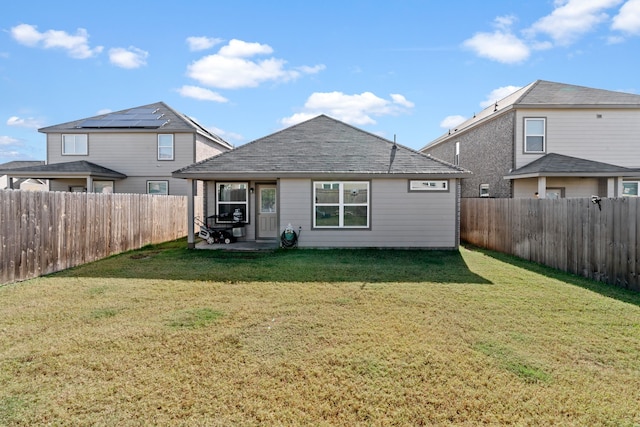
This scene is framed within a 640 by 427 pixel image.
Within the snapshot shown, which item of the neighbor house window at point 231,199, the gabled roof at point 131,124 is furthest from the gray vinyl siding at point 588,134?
the gabled roof at point 131,124

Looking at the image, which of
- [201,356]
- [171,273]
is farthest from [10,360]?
[171,273]

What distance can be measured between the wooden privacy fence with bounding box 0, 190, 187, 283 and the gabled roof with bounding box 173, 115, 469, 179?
2272 mm

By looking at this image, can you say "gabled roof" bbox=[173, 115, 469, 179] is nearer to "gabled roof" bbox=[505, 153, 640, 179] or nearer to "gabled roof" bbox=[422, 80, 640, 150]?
"gabled roof" bbox=[505, 153, 640, 179]

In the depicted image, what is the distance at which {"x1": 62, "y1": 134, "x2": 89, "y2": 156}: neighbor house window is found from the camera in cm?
1986

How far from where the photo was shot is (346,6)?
12.5 meters

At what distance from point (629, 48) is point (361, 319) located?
58.5 feet

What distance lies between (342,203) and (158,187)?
12863 millimetres

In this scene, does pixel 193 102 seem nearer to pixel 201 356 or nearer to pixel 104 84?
pixel 104 84

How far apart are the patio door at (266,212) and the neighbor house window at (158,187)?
898 cm

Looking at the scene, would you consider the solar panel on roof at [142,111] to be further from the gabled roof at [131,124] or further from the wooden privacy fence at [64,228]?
the wooden privacy fence at [64,228]

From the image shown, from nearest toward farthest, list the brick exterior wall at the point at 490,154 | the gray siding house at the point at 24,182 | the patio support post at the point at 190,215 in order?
1. the patio support post at the point at 190,215
2. the brick exterior wall at the point at 490,154
3. the gray siding house at the point at 24,182

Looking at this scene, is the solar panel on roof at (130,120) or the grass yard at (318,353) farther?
the solar panel on roof at (130,120)

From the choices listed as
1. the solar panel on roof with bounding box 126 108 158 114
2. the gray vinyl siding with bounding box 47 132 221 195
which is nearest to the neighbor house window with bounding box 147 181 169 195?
the gray vinyl siding with bounding box 47 132 221 195

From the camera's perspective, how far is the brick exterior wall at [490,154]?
16.2 m
